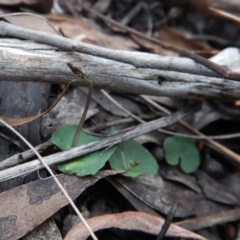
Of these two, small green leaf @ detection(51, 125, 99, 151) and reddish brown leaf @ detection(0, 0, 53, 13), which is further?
reddish brown leaf @ detection(0, 0, 53, 13)

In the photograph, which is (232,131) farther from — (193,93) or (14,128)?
(14,128)

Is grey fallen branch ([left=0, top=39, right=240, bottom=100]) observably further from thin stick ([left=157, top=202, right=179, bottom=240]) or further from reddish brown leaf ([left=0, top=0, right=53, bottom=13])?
reddish brown leaf ([left=0, top=0, right=53, bottom=13])

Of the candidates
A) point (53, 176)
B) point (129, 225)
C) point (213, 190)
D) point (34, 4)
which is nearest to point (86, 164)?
point (53, 176)

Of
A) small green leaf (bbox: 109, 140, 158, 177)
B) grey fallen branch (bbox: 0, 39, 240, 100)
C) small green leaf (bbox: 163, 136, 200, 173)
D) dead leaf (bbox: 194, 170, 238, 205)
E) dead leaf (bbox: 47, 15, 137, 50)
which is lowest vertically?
dead leaf (bbox: 194, 170, 238, 205)

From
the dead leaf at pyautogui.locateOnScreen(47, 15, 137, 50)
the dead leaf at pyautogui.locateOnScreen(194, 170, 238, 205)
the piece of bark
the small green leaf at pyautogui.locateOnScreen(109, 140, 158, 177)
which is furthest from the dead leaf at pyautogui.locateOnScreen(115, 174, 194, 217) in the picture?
the dead leaf at pyautogui.locateOnScreen(47, 15, 137, 50)

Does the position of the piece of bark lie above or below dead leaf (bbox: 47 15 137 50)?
below

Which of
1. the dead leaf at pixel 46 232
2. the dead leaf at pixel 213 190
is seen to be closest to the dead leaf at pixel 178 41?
the dead leaf at pixel 213 190

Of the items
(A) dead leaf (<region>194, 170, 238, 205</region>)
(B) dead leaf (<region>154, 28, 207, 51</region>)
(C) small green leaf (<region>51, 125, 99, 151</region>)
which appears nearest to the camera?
(C) small green leaf (<region>51, 125, 99, 151</region>)
